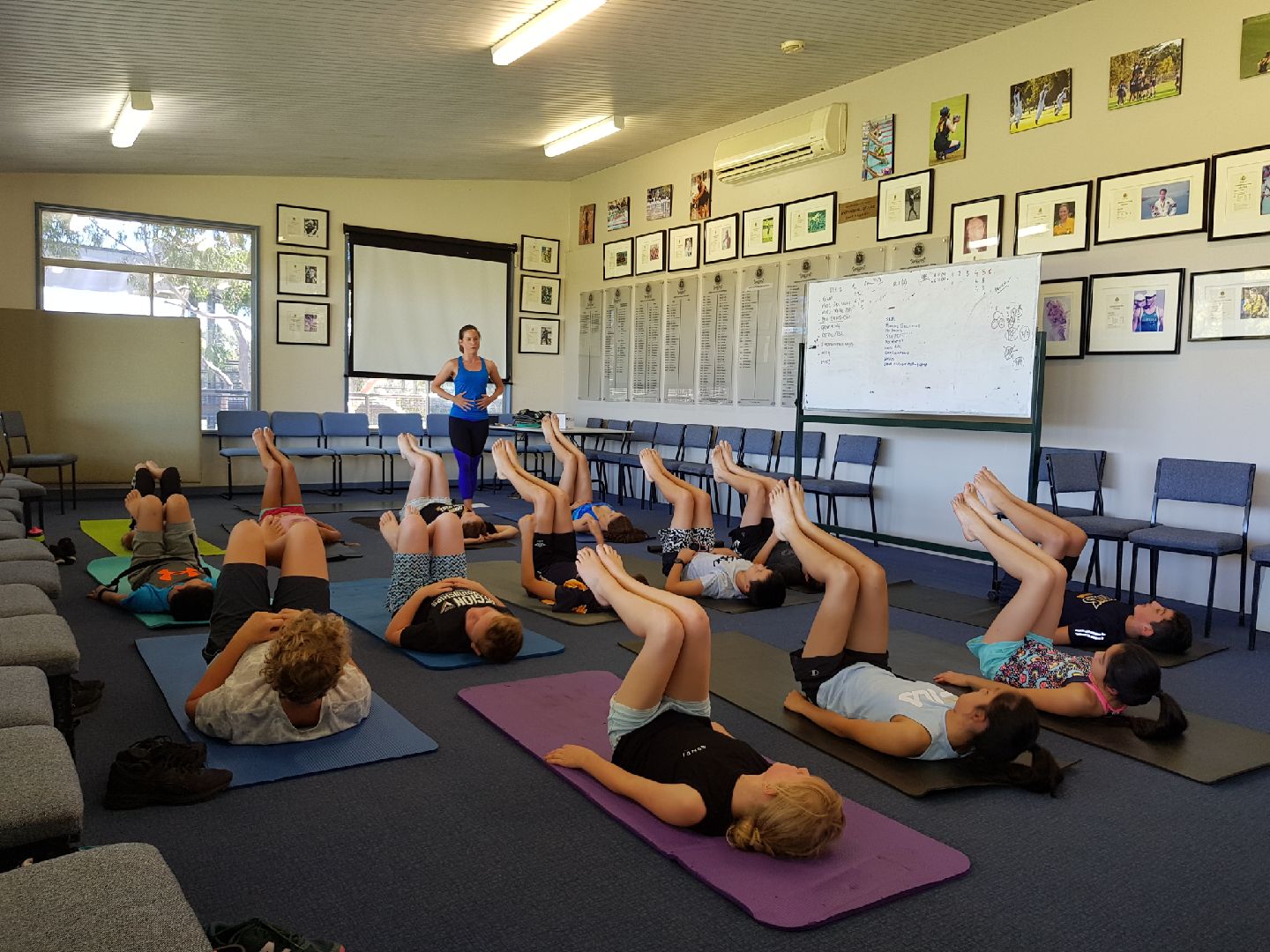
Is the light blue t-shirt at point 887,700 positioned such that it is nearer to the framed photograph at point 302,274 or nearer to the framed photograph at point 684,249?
the framed photograph at point 684,249

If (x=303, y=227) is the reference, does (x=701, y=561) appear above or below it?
below

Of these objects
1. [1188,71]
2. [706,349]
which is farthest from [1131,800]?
[706,349]

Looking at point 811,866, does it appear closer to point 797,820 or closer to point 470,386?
point 797,820

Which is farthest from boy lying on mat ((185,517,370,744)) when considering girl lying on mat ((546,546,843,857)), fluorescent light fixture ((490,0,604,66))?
fluorescent light fixture ((490,0,604,66))

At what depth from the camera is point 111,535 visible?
5.90 meters

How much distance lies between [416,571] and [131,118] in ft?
13.6

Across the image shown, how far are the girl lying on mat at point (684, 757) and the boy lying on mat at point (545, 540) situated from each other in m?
1.89

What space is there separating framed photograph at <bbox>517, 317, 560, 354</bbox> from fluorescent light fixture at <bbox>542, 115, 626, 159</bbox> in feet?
7.23

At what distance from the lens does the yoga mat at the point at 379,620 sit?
3441 millimetres

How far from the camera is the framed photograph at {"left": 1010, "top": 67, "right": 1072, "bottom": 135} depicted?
541 cm

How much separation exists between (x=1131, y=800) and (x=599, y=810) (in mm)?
1459

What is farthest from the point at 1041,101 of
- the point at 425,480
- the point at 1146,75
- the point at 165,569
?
the point at 165,569

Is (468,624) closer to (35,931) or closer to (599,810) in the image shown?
(599,810)

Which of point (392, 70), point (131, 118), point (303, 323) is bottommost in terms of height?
point (303, 323)
